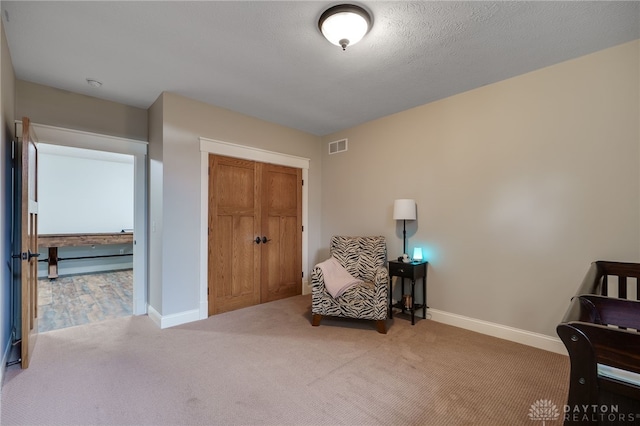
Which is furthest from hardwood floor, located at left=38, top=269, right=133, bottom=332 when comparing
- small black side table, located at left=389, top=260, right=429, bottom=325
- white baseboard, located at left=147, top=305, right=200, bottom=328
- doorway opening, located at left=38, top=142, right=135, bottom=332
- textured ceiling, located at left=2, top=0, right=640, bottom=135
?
small black side table, located at left=389, top=260, right=429, bottom=325

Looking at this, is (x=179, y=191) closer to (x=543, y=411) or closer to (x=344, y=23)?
(x=344, y=23)

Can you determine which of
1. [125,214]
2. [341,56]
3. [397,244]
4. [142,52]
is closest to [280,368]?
[397,244]

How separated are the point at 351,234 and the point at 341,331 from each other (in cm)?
161

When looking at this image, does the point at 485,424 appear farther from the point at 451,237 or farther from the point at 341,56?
the point at 341,56

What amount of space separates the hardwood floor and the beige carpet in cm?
47

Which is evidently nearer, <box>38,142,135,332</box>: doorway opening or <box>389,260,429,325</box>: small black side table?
<box>389,260,429,325</box>: small black side table

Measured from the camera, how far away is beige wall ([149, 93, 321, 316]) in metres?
3.16

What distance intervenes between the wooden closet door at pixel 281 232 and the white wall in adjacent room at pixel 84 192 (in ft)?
12.8

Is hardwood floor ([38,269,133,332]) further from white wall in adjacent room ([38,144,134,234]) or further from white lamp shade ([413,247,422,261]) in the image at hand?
white lamp shade ([413,247,422,261])

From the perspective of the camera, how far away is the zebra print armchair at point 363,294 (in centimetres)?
298

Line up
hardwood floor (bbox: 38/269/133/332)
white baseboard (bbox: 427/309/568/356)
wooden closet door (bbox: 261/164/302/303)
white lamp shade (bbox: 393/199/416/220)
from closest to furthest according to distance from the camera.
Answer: white baseboard (bbox: 427/309/568/356), white lamp shade (bbox: 393/199/416/220), hardwood floor (bbox: 38/269/133/332), wooden closet door (bbox: 261/164/302/303)

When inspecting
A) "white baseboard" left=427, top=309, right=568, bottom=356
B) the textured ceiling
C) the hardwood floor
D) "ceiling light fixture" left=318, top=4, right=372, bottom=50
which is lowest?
the hardwood floor

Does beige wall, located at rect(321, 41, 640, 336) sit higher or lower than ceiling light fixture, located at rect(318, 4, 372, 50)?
lower

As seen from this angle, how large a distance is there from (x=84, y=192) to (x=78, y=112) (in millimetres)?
4027
